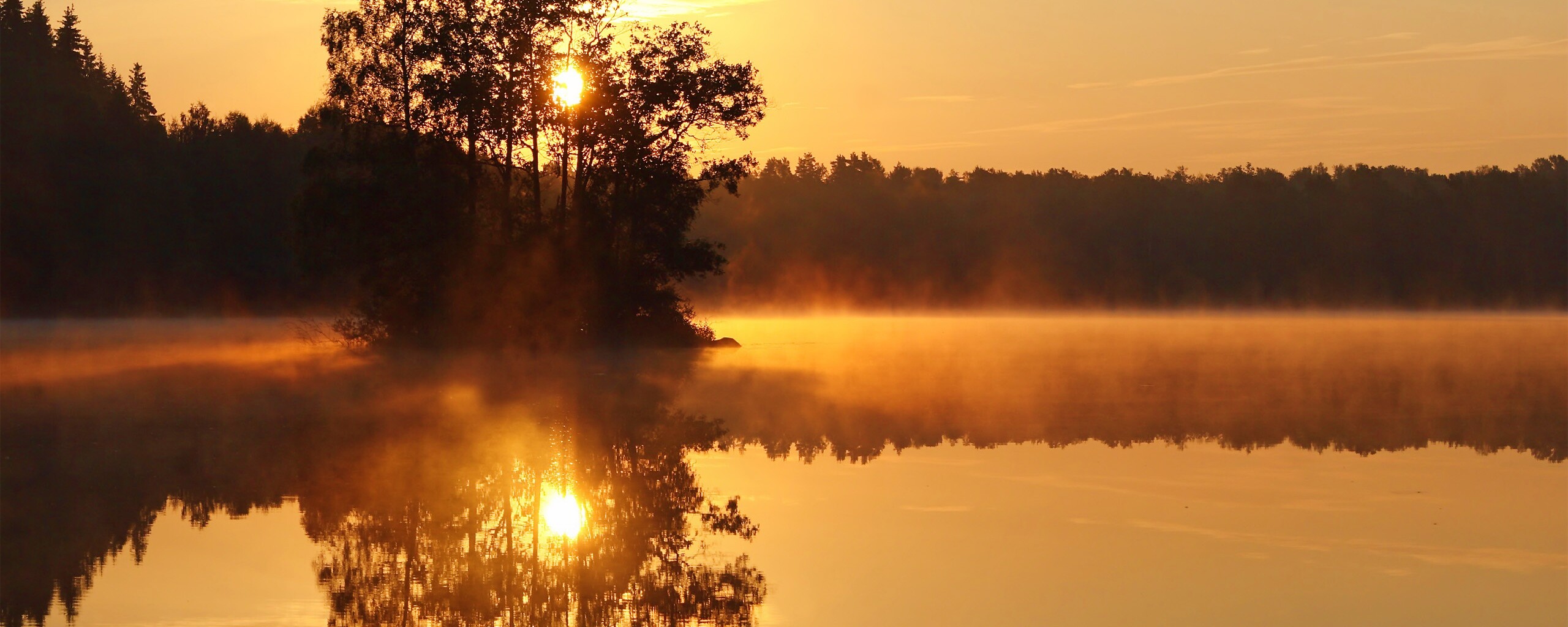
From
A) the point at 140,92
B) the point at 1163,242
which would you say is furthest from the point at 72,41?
the point at 1163,242

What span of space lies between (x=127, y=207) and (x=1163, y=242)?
73.4 metres

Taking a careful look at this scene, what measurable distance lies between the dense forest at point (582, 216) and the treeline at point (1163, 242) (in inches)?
8.6

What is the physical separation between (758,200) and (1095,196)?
26.3 metres

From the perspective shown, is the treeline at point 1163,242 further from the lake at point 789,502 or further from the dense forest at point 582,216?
the lake at point 789,502

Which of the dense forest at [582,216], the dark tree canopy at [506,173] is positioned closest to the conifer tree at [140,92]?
the dense forest at [582,216]

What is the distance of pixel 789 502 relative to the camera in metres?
12.1

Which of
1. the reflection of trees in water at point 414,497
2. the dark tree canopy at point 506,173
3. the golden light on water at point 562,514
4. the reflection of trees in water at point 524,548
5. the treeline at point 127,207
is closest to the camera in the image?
the reflection of trees in water at point 524,548

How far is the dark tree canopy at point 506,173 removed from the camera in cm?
3884

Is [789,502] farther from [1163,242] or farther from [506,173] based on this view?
[1163,242]

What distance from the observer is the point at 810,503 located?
39.3 feet

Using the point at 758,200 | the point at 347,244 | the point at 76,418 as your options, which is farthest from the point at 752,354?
the point at 758,200

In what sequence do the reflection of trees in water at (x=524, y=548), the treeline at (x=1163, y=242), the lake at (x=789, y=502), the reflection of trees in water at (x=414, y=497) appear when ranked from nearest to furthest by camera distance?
the reflection of trees in water at (x=524, y=548) → the lake at (x=789, y=502) → the reflection of trees in water at (x=414, y=497) → the treeline at (x=1163, y=242)

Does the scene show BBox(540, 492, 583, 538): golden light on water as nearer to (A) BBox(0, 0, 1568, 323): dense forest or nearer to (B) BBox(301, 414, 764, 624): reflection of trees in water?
(B) BBox(301, 414, 764, 624): reflection of trees in water

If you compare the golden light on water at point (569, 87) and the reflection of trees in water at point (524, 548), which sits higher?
the golden light on water at point (569, 87)
